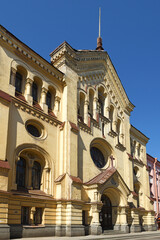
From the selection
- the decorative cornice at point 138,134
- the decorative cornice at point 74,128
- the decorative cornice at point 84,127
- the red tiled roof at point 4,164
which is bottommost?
the red tiled roof at point 4,164

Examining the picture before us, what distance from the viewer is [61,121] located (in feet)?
70.9

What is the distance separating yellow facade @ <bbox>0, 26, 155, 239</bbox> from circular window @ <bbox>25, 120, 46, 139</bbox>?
8 cm

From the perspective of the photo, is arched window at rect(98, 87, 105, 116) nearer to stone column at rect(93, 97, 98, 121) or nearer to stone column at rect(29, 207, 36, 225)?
stone column at rect(93, 97, 98, 121)

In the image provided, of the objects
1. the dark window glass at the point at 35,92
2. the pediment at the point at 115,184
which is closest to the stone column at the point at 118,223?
the pediment at the point at 115,184

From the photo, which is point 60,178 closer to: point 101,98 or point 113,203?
point 113,203

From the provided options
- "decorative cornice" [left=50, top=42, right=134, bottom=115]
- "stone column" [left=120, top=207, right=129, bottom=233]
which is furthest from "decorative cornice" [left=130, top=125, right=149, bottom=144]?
"stone column" [left=120, top=207, right=129, bottom=233]

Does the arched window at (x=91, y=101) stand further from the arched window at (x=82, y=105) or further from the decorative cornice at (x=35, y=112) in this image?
the decorative cornice at (x=35, y=112)

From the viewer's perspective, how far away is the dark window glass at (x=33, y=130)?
1900cm

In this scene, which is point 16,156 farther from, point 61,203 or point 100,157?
point 100,157

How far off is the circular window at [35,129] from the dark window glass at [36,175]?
2.14 meters

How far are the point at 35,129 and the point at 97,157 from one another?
8.52m

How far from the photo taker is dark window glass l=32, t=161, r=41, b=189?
18406 millimetres

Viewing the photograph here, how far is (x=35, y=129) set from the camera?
19.6 m

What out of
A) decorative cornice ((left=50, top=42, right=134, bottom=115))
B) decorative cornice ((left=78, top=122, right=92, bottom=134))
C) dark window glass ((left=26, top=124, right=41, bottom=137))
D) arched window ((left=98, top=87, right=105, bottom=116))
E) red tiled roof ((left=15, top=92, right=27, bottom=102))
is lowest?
dark window glass ((left=26, top=124, right=41, bottom=137))
